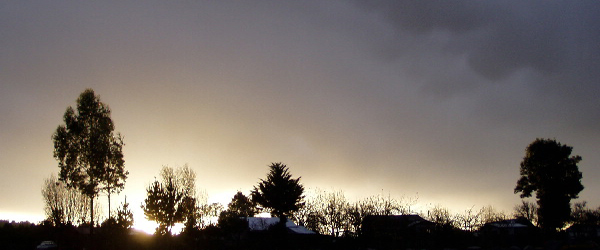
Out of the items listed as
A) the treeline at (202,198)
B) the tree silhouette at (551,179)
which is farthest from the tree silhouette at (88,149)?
the tree silhouette at (551,179)

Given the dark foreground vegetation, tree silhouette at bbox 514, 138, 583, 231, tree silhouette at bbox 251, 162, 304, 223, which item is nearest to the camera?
the dark foreground vegetation

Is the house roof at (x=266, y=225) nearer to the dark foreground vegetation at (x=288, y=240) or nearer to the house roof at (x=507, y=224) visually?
the dark foreground vegetation at (x=288, y=240)

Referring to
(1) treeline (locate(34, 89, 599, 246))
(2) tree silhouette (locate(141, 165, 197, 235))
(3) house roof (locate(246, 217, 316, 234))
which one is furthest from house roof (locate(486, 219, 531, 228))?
(2) tree silhouette (locate(141, 165, 197, 235))

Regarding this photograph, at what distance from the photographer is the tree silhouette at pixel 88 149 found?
48.1 m

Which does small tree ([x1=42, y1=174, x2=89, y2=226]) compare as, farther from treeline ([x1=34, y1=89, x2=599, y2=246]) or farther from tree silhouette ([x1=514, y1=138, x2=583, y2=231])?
tree silhouette ([x1=514, y1=138, x2=583, y2=231])

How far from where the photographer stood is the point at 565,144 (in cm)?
5597

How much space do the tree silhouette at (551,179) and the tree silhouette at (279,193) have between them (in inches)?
1086

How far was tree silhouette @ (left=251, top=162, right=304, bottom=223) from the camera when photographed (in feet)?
205

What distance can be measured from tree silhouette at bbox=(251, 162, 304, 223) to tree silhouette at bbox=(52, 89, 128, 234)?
65.3ft

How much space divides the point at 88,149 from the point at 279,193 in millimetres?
24393

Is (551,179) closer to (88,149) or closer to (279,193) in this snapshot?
(279,193)

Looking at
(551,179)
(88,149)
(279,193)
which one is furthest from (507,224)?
(88,149)

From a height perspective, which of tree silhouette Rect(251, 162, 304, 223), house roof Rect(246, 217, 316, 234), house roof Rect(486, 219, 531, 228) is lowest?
house roof Rect(486, 219, 531, 228)

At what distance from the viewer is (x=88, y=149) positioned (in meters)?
48.2
